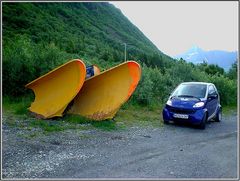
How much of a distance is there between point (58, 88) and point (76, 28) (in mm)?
63684

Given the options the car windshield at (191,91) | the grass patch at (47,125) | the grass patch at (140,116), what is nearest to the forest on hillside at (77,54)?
the grass patch at (140,116)

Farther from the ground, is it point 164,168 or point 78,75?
point 78,75

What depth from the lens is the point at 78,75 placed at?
12008mm

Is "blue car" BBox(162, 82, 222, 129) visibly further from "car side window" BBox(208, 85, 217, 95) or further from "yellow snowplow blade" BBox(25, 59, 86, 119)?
"yellow snowplow blade" BBox(25, 59, 86, 119)

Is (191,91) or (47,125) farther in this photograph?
(191,91)

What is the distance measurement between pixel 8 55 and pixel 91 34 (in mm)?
61059

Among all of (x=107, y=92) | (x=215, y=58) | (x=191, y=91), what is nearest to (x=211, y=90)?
(x=191, y=91)

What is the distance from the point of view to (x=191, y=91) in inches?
507

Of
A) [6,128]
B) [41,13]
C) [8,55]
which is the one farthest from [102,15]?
[6,128]

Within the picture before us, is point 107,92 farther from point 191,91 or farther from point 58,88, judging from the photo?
point 191,91

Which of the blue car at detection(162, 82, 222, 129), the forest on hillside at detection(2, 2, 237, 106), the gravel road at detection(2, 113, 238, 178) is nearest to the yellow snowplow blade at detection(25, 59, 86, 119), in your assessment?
the gravel road at detection(2, 113, 238, 178)

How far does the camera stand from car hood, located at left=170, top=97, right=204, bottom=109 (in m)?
11.8

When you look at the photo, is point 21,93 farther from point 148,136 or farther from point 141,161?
point 141,161

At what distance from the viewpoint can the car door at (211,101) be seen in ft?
41.1
